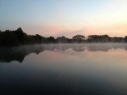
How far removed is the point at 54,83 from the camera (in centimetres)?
839

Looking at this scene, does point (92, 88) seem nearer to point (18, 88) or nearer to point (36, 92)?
point (36, 92)

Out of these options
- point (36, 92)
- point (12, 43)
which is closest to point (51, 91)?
point (36, 92)

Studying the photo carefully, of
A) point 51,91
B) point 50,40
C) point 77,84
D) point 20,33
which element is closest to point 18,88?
point 51,91

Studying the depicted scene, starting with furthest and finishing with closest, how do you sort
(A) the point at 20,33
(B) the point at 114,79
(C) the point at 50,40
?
(C) the point at 50,40 < (A) the point at 20,33 < (B) the point at 114,79

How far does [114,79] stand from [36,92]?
5380 millimetres

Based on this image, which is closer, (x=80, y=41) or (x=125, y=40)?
(x=125, y=40)

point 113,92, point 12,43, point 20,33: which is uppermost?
point 20,33

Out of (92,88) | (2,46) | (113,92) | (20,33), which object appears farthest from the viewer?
(20,33)

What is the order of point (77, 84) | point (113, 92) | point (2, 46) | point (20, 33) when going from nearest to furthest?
point (113, 92) < point (77, 84) < point (2, 46) < point (20, 33)

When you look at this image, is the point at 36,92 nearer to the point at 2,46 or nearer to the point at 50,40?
the point at 2,46

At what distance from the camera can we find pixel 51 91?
7.09 m

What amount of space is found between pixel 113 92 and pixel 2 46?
37.4m

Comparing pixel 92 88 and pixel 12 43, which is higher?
pixel 12 43

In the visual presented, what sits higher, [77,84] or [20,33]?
[20,33]
